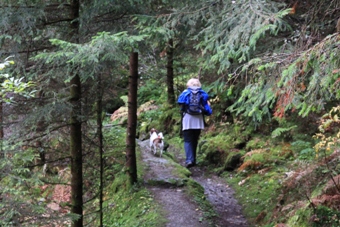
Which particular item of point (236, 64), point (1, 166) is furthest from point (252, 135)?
point (1, 166)

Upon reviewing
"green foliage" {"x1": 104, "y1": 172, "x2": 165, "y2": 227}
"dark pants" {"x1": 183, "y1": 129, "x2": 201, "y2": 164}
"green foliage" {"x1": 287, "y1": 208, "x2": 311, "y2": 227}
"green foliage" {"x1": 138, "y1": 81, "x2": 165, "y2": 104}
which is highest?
"green foliage" {"x1": 138, "y1": 81, "x2": 165, "y2": 104}

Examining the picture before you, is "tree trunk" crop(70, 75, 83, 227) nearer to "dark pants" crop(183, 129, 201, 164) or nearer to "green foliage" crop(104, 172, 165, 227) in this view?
"green foliage" crop(104, 172, 165, 227)

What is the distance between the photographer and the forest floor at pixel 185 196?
7.09 m

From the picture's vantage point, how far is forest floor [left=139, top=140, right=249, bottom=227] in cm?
709

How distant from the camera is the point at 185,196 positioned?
26.4ft

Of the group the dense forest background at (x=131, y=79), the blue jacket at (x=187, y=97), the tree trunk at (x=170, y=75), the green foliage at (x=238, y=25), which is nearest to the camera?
the dense forest background at (x=131, y=79)

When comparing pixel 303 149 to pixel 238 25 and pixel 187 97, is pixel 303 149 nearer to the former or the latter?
pixel 187 97

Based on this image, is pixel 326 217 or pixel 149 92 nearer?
pixel 326 217

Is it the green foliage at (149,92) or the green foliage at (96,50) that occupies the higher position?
the green foliage at (96,50)

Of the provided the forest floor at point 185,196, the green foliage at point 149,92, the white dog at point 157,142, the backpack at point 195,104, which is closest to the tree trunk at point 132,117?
the forest floor at point 185,196

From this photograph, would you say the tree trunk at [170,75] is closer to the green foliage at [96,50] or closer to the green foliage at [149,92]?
the green foliage at [149,92]

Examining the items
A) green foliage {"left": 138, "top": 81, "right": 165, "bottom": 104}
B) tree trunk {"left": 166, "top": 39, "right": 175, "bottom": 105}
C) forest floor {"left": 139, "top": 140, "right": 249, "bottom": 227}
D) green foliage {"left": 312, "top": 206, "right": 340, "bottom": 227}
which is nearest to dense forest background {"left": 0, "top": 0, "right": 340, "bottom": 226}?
green foliage {"left": 312, "top": 206, "right": 340, "bottom": 227}

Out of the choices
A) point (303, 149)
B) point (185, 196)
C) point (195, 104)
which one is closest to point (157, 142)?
point (195, 104)

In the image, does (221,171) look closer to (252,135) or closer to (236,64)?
(252,135)
